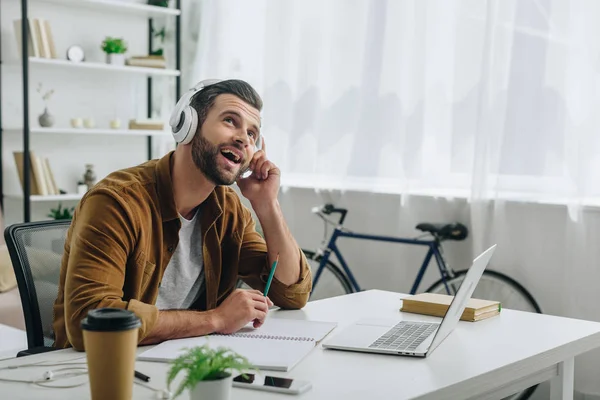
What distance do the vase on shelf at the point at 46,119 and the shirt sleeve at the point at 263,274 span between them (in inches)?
100

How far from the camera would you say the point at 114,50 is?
14.4 feet

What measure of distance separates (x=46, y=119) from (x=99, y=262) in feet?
9.57

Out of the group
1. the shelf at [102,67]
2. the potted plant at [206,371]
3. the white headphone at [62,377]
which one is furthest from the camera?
the shelf at [102,67]

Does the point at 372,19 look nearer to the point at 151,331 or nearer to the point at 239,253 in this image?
the point at 239,253

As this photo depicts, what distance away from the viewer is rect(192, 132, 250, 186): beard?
1720 mm

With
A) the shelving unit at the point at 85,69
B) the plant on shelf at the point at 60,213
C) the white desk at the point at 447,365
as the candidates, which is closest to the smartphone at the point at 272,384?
the white desk at the point at 447,365

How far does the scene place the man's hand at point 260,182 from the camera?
190cm

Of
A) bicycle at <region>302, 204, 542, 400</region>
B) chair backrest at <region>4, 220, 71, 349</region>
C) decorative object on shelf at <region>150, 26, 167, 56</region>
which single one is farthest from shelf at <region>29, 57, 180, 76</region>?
chair backrest at <region>4, 220, 71, 349</region>

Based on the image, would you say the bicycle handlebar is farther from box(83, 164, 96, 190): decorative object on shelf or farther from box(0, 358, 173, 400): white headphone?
box(0, 358, 173, 400): white headphone

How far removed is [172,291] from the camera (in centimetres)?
179

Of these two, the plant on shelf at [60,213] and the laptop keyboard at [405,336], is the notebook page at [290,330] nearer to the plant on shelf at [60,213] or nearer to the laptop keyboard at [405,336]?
the laptop keyboard at [405,336]

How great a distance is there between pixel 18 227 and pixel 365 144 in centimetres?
224

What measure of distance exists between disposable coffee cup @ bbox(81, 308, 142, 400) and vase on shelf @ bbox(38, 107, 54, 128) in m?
3.38

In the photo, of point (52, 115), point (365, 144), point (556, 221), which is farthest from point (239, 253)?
point (52, 115)
